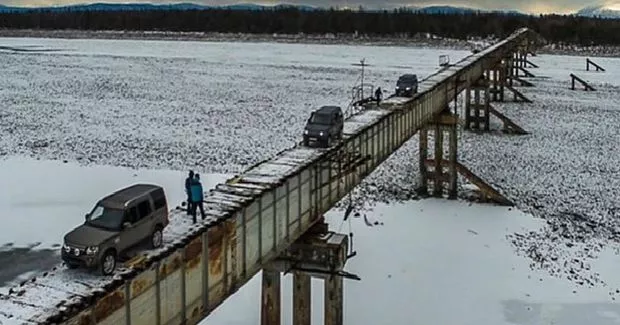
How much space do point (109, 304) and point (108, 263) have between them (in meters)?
1.27

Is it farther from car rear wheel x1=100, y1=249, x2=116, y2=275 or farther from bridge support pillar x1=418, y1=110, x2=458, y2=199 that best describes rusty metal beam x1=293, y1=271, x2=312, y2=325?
bridge support pillar x1=418, y1=110, x2=458, y2=199

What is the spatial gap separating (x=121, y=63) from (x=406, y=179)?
74.4 metres

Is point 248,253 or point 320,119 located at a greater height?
point 320,119

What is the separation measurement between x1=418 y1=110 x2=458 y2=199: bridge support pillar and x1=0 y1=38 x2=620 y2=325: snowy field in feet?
4.00

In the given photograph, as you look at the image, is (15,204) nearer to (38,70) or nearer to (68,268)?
(68,268)

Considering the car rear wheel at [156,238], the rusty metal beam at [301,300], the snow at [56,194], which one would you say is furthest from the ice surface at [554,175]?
the car rear wheel at [156,238]

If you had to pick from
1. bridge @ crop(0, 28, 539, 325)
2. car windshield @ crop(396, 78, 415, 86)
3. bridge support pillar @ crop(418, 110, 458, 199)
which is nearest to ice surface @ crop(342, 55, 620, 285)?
bridge support pillar @ crop(418, 110, 458, 199)

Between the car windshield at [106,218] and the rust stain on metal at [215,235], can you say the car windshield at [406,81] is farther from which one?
the car windshield at [106,218]

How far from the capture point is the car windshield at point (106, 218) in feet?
41.0

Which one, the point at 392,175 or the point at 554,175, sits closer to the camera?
the point at 392,175

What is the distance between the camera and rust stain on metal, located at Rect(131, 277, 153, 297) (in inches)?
440

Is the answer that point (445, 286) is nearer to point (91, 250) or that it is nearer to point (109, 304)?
point (91, 250)

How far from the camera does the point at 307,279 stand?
18.5 m

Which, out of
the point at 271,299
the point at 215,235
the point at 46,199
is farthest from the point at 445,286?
the point at 46,199
